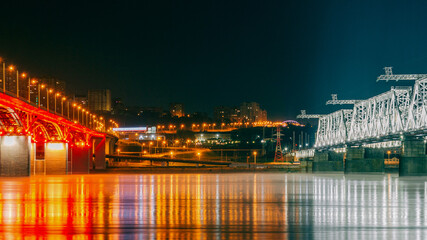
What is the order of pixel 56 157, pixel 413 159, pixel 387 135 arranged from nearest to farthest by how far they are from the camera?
pixel 413 159 → pixel 56 157 → pixel 387 135

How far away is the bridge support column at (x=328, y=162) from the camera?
157125mm

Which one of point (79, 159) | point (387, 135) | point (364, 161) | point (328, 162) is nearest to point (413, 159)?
point (387, 135)

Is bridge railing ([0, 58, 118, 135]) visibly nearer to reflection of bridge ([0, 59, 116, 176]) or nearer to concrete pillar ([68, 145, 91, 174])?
reflection of bridge ([0, 59, 116, 176])

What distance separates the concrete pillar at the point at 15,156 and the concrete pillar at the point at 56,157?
24422mm

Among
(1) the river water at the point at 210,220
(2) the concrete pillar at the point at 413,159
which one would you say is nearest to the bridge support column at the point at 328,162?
(2) the concrete pillar at the point at 413,159

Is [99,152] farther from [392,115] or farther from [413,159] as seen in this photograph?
[413,159]

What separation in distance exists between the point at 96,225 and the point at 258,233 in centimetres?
533

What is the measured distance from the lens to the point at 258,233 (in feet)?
58.3

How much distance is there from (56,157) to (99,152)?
50077 millimetres

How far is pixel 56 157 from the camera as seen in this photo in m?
102

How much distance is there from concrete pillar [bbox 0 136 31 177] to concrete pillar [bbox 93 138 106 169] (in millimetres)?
72265

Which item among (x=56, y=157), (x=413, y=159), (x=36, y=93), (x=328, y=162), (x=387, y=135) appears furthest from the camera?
(x=328, y=162)

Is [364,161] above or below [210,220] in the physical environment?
below

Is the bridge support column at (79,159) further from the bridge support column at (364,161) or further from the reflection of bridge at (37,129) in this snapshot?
the bridge support column at (364,161)
